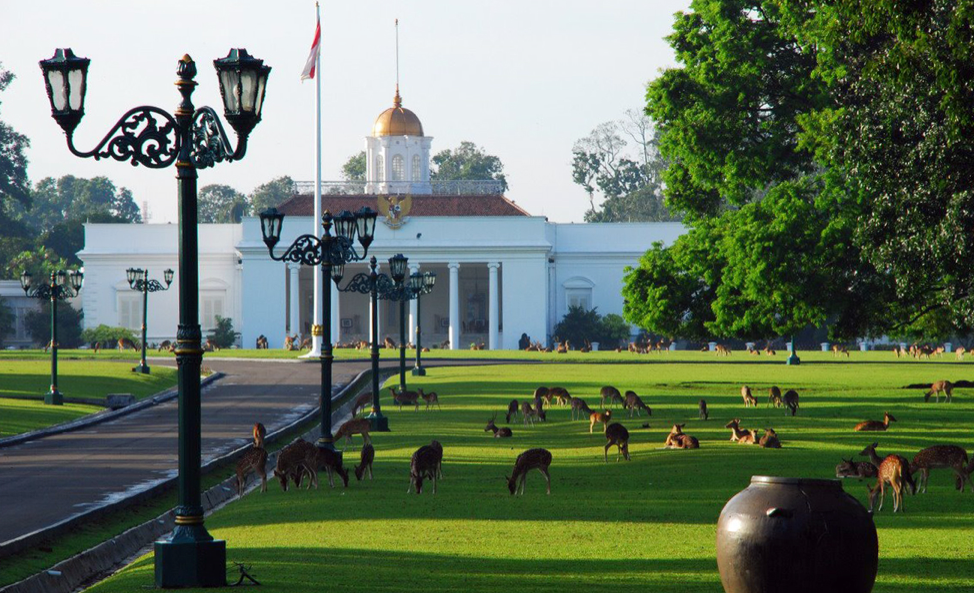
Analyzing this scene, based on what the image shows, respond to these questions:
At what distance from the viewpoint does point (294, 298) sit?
8662 centimetres

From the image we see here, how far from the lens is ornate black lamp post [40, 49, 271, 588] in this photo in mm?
11023

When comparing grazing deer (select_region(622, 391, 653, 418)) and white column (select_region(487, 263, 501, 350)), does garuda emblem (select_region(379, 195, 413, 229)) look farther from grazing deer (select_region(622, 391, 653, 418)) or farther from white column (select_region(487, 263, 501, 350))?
grazing deer (select_region(622, 391, 653, 418))

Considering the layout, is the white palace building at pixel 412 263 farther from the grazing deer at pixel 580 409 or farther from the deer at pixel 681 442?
the deer at pixel 681 442

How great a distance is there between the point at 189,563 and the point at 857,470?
10.3 metres

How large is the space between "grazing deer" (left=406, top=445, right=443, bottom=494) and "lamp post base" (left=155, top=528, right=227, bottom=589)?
682cm

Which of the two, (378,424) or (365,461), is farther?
(378,424)

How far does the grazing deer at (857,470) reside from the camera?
59.8ft

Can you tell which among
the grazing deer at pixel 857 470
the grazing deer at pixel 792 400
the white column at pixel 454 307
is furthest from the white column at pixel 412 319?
the grazing deer at pixel 857 470

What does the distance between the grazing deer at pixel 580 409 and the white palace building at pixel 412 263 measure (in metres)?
52.2

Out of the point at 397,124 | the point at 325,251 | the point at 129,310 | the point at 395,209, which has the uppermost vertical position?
the point at 397,124

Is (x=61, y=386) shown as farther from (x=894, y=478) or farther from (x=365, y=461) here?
(x=894, y=478)

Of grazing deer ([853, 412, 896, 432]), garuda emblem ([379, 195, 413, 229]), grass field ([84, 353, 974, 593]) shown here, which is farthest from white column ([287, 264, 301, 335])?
grazing deer ([853, 412, 896, 432])

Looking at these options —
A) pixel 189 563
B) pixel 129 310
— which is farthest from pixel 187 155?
pixel 129 310

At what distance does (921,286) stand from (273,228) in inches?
514
